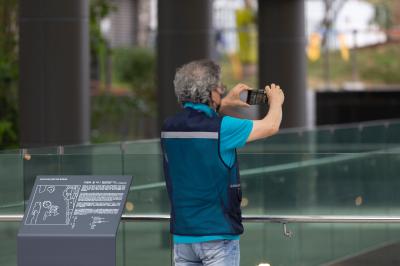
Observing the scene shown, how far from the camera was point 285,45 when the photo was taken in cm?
2584

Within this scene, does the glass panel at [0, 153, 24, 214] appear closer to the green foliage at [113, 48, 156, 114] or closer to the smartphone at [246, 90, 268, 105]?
the smartphone at [246, 90, 268, 105]

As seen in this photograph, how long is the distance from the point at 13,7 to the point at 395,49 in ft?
97.5

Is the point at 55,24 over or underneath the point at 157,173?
over

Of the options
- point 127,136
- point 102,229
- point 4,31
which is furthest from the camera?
point 127,136

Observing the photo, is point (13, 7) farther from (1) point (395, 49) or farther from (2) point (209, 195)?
(1) point (395, 49)

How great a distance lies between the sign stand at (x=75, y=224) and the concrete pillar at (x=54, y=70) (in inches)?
389

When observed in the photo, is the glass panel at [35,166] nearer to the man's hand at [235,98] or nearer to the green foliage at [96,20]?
the man's hand at [235,98]

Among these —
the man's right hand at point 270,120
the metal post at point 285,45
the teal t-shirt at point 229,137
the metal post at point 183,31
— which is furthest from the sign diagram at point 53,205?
the metal post at point 285,45

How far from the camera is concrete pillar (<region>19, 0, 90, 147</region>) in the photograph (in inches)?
669

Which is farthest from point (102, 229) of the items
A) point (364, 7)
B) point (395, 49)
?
point (364, 7)

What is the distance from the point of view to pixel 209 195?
629 cm

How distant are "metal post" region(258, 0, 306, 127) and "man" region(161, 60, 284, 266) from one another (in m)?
19.4

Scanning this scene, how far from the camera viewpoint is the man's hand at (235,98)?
664 centimetres

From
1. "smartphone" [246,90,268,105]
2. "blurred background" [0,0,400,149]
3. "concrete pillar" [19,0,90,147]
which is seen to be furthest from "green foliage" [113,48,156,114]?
"smartphone" [246,90,268,105]
